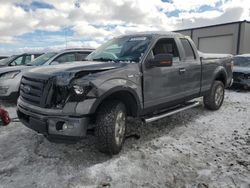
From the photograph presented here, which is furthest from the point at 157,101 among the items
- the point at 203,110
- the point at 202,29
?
the point at 202,29

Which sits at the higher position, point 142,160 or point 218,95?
point 218,95

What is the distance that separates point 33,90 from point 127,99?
1464mm

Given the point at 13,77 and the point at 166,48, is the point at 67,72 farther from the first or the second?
the point at 13,77

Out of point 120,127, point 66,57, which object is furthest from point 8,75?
point 120,127

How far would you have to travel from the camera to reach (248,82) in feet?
33.1

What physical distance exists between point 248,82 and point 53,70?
28.1 feet

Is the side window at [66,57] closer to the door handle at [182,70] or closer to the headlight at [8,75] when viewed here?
the headlight at [8,75]

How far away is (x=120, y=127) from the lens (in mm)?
4086

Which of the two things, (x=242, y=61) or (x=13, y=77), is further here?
(x=242, y=61)

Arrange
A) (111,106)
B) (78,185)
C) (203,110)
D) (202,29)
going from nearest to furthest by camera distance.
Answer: (78,185) → (111,106) → (203,110) → (202,29)

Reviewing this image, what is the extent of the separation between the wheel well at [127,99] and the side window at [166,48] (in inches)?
38.9

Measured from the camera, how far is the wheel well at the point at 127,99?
3.99 meters

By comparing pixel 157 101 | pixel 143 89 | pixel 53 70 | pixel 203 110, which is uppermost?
pixel 53 70

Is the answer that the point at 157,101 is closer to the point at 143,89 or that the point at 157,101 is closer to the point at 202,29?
the point at 143,89
